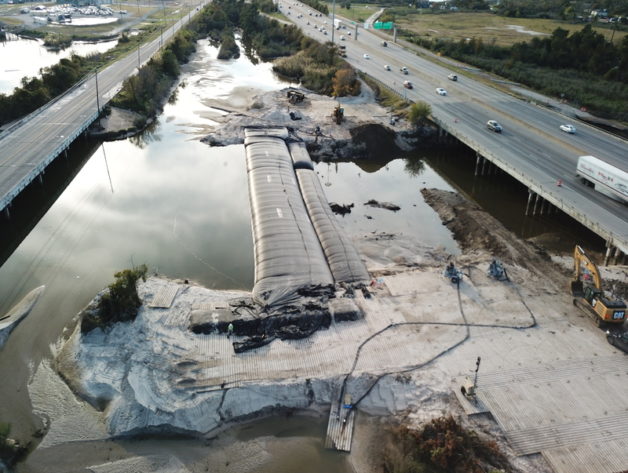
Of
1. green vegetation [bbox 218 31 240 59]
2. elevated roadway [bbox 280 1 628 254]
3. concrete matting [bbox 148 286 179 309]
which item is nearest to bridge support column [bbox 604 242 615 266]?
elevated roadway [bbox 280 1 628 254]

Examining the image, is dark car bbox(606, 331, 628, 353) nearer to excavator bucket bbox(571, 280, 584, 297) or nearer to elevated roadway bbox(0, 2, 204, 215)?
excavator bucket bbox(571, 280, 584, 297)

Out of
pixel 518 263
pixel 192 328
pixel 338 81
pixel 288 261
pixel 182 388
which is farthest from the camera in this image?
pixel 338 81

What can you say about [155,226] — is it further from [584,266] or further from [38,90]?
[38,90]

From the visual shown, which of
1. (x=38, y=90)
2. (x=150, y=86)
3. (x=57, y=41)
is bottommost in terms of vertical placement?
(x=150, y=86)

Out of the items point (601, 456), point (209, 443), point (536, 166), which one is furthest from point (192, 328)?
point (536, 166)

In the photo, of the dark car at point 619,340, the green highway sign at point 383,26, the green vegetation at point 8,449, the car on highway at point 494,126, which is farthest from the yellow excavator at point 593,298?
the green highway sign at point 383,26

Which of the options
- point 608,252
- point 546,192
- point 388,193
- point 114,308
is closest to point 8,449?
point 114,308

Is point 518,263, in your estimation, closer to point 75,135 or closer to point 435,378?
point 435,378
